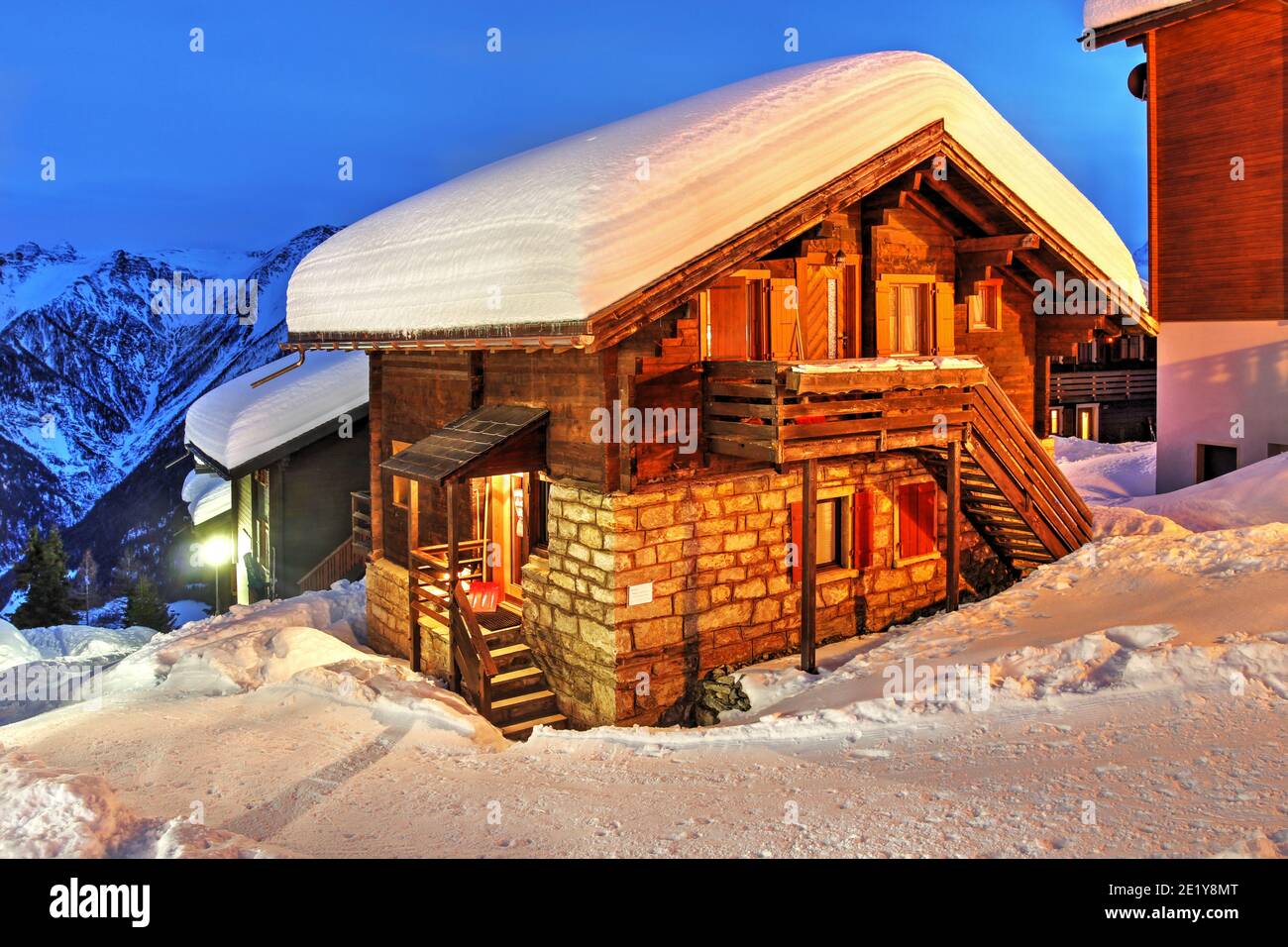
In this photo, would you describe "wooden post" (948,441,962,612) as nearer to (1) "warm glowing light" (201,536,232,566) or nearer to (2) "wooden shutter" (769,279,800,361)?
(2) "wooden shutter" (769,279,800,361)

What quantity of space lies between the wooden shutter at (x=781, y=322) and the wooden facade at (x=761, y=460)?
0.03 metres

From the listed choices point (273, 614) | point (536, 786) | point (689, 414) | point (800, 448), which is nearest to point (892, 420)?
point (800, 448)

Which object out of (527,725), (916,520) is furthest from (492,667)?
(916,520)

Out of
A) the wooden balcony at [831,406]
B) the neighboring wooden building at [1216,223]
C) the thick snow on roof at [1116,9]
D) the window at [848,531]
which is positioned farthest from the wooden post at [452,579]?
the thick snow on roof at [1116,9]

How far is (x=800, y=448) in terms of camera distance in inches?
453

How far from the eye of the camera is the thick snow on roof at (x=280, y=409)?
20453 millimetres

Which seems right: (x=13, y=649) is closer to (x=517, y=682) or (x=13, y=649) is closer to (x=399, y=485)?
(x=399, y=485)

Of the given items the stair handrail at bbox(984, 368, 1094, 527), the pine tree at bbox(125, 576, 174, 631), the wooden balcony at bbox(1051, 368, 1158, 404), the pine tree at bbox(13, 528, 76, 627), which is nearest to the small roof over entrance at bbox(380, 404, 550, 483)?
the stair handrail at bbox(984, 368, 1094, 527)

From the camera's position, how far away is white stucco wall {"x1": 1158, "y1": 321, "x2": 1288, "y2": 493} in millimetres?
19688

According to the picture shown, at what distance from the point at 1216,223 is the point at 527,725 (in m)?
17.7

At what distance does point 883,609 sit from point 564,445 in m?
5.44

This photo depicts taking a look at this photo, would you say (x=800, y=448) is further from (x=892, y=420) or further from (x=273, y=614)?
(x=273, y=614)

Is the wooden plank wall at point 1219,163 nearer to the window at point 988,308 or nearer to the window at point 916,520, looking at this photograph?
the window at point 988,308

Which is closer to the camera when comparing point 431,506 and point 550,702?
point 550,702
